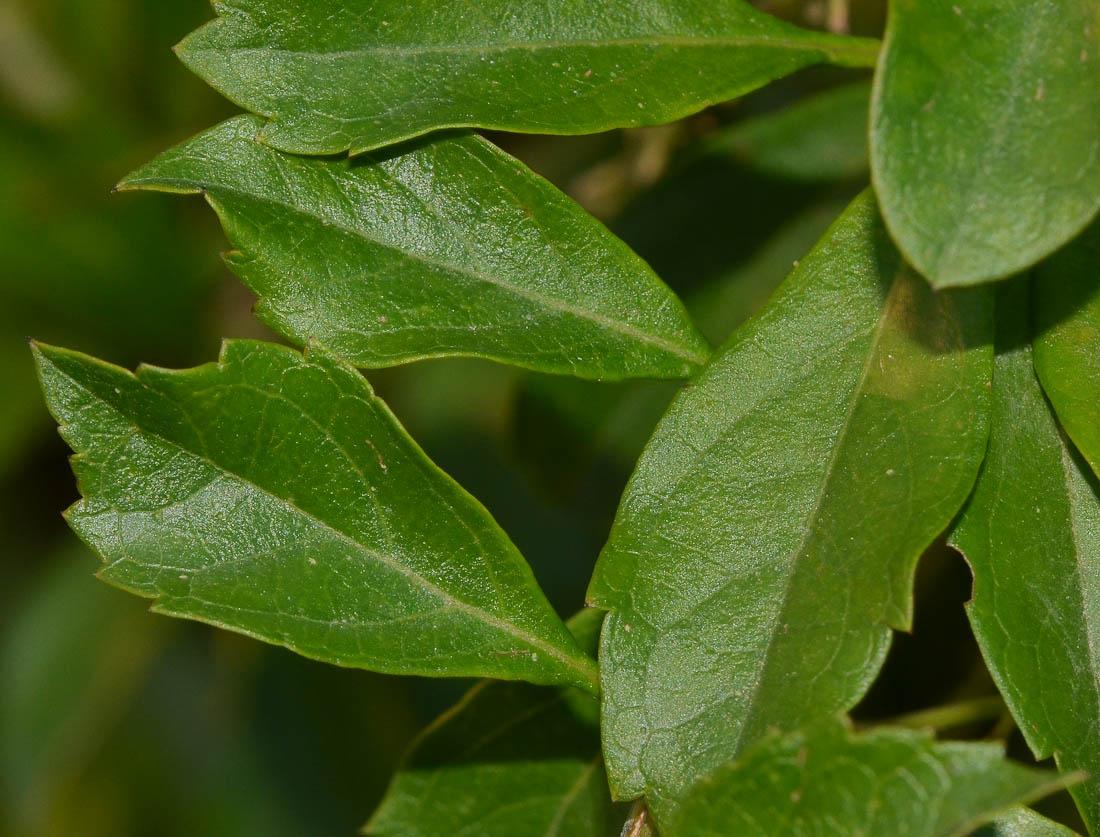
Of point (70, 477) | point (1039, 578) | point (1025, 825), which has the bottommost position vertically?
point (70, 477)

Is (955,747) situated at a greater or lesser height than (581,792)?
greater

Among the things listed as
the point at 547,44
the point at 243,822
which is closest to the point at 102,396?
the point at 547,44

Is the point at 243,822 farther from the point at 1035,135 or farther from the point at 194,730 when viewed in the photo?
the point at 1035,135

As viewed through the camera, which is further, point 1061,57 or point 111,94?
point 111,94

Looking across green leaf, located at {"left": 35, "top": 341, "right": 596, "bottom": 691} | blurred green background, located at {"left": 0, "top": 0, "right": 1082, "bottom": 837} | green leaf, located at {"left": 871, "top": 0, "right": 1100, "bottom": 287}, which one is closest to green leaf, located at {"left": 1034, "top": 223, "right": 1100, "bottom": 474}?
green leaf, located at {"left": 871, "top": 0, "right": 1100, "bottom": 287}

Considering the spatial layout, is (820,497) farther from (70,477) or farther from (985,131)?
(70,477)

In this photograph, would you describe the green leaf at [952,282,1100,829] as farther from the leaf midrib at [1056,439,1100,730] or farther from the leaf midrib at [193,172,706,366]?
the leaf midrib at [193,172,706,366]

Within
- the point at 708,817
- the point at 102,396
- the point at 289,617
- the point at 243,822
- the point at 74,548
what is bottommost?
the point at 243,822

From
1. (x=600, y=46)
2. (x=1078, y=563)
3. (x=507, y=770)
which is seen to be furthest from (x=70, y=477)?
(x=1078, y=563)
